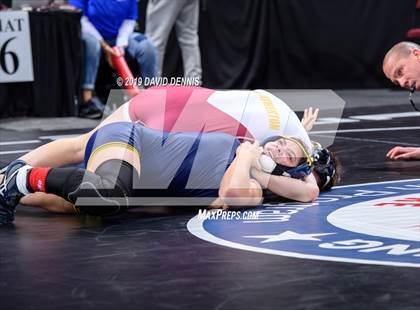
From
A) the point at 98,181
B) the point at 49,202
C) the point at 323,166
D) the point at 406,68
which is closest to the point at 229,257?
the point at 98,181

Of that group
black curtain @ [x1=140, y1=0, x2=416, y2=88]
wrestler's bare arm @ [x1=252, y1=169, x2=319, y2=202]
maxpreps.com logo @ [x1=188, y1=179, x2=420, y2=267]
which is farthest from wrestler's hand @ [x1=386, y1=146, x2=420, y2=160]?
black curtain @ [x1=140, y1=0, x2=416, y2=88]

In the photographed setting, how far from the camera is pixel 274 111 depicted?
14.3 ft

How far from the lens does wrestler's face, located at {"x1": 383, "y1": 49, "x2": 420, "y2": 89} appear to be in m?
4.80

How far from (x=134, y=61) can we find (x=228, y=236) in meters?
5.31

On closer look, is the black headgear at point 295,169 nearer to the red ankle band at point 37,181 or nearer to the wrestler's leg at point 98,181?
the wrestler's leg at point 98,181

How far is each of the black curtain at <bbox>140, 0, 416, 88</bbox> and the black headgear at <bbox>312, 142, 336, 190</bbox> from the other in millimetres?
6084

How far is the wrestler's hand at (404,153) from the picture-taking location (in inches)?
207

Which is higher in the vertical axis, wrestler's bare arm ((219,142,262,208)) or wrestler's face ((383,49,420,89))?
wrestler's face ((383,49,420,89))

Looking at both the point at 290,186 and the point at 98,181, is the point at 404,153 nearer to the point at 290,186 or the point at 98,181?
the point at 290,186

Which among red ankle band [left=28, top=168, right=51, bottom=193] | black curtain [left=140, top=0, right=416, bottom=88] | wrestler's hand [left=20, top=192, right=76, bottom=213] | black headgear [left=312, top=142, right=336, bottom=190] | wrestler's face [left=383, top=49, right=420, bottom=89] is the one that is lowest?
black curtain [left=140, top=0, right=416, bottom=88]

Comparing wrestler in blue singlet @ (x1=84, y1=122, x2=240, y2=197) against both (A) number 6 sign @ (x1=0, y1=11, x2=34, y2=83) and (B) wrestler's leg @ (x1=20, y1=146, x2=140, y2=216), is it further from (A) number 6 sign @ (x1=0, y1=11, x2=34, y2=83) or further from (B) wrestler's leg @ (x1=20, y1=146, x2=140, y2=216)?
(A) number 6 sign @ (x1=0, y1=11, x2=34, y2=83)

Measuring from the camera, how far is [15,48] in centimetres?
784

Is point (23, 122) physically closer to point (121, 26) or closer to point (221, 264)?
point (121, 26)

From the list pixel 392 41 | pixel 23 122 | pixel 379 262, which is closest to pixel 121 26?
pixel 23 122
